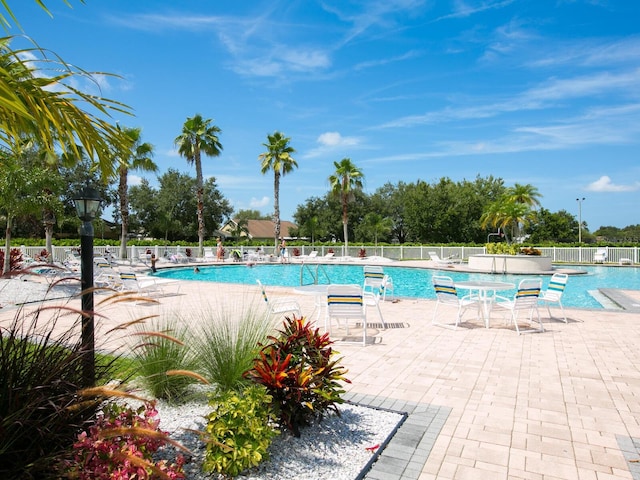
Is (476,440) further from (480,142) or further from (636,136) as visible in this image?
(480,142)

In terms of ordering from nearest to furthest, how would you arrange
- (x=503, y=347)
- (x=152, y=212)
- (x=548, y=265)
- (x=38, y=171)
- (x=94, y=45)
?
1. (x=94, y=45)
2. (x=503, y=347)
3. (x=38, y=171)
4. (x=548, y=265)
5. (x=152, y=212)

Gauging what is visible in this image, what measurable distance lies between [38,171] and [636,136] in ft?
112

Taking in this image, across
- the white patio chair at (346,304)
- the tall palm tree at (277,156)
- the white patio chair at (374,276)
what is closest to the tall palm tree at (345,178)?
the tall palm tree at (277,156)

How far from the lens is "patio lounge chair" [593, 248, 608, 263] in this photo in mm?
25312

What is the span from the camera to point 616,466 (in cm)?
280

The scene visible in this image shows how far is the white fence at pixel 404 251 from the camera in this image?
2545 cm

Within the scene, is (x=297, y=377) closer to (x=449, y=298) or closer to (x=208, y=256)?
(x=449, y=298)

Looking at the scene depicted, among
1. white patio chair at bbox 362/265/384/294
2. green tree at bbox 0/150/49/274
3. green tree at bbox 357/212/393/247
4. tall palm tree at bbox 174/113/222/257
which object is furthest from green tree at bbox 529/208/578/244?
green tree at bbox 0/150/49/274

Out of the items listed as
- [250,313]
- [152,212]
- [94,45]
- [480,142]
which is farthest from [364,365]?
[152,212]

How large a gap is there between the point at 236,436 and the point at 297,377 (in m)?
A: 0.58

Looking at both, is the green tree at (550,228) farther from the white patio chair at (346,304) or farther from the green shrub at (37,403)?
the green shrub at (37,403)

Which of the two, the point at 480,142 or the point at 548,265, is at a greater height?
the point at 480,142

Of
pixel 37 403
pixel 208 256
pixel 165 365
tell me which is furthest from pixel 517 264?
pixel 37 403

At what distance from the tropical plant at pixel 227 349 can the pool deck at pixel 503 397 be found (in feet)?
2.60
